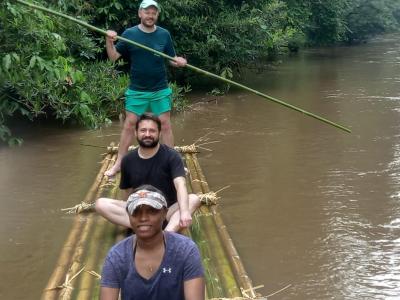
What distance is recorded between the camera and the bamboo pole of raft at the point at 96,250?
3086mm

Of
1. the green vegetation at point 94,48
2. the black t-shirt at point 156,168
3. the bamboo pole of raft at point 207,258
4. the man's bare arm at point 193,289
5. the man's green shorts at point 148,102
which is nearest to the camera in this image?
the man's bare arm at point 193,289

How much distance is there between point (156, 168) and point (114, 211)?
0.46 meters

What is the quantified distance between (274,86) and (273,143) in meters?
5.07

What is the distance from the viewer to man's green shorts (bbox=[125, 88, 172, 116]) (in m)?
4.63

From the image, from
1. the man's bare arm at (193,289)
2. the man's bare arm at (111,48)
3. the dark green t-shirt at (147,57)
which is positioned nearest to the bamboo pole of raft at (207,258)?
the man's bare arm at (193,289)

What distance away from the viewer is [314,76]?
13.6m

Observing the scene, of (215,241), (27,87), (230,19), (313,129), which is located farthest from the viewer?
(230,19)

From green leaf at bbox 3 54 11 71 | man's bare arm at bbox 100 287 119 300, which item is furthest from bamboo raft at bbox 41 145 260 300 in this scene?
green leaf at bbox 3 54 11 71

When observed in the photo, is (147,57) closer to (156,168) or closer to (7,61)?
(156,168)

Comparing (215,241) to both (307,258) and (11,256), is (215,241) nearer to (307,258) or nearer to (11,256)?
(307,258)

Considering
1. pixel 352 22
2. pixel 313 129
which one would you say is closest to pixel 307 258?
pixel 313 129

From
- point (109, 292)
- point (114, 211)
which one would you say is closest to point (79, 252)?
point (114, 211)

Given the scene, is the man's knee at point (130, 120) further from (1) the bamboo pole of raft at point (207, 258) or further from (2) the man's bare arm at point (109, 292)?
(2) the man's bare arm at point (109, 292)

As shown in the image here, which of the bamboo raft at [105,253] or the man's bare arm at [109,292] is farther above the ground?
the man's bare arm at [109,292]
